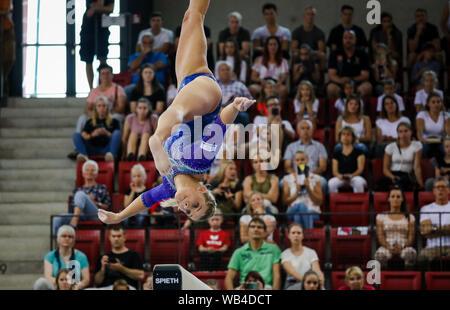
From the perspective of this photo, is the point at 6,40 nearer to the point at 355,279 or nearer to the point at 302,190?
the point at 302,190

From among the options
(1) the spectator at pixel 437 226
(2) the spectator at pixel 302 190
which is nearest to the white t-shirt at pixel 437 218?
(1) the spectator at pixel 437 226

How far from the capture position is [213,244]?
7.53 metres

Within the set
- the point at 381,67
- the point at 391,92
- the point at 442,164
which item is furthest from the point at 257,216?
the point at 381,67

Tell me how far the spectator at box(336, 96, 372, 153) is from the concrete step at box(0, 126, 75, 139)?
3355mm

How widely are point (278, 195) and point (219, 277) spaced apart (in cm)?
110

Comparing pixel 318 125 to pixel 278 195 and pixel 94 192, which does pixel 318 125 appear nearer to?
pixel 278 195

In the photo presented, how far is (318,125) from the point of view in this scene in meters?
9.30

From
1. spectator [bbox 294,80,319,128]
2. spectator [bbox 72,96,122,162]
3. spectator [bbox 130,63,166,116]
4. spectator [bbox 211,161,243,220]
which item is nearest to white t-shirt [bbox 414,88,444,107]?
spectator [bbox 294,80,319,128]

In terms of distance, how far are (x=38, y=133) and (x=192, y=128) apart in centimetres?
545

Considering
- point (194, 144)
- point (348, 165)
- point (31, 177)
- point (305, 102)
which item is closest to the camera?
point (194, 144)

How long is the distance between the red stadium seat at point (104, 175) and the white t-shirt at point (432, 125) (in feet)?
10.8

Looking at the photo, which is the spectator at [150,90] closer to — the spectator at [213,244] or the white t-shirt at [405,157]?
the spectator at [213,244]

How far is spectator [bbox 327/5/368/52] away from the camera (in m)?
9.64
